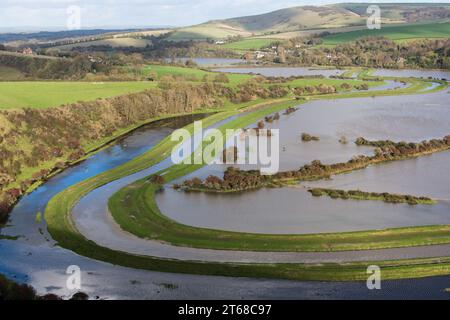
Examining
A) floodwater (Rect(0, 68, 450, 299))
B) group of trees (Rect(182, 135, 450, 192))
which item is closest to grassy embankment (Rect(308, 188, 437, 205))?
group of trees (Rect(182, 135, 450, 192))

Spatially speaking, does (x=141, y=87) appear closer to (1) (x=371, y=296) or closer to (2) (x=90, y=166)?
(2) (x=90, y=166)

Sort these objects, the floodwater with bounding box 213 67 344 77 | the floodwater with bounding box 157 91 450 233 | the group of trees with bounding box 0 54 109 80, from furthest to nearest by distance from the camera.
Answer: the floodwater with bounding box 213 67 344 77 → the group of trees with bounding box 0 54 109 80 → the floodwater with bounding box 157 91 450 233

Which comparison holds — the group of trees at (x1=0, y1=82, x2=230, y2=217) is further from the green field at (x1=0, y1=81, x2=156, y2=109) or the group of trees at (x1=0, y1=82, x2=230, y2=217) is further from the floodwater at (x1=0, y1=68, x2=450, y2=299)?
the green field at (x1=0, y1=81, x2=156, y2=109)

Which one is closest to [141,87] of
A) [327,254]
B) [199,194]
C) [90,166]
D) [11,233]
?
[90,166]

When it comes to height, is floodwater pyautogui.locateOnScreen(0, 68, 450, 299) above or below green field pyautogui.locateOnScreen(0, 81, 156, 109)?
below

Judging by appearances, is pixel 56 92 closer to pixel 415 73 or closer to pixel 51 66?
pixel 51 66

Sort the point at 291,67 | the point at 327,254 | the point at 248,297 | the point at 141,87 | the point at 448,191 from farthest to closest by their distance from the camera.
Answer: the point at 291,67 → the point at 141,87 → the point at 448,191 → the point at 327,254 → the point at 248,297

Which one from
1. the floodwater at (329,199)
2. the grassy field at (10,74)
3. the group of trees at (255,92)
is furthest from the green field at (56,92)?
the floodwater at (329,199)

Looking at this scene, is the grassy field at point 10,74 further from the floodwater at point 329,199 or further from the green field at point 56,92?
the floodwater at point 329,199
